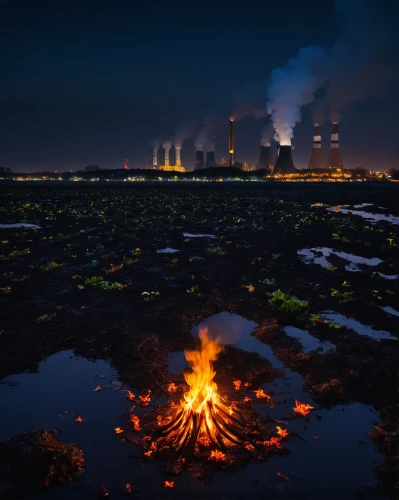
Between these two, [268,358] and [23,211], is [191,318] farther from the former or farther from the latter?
[23,211]

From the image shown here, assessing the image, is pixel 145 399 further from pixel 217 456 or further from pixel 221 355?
pixel 221 355

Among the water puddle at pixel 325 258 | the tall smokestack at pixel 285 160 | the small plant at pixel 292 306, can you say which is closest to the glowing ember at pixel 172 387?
the small plant at pixel 292 306

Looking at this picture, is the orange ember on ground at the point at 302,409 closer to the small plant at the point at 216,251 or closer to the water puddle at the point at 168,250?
the small plant at the point at 216,251

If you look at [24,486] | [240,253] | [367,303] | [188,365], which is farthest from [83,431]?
[240,253]

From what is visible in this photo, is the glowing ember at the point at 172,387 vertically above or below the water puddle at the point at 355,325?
below

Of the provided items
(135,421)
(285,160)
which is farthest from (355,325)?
(285,160)
